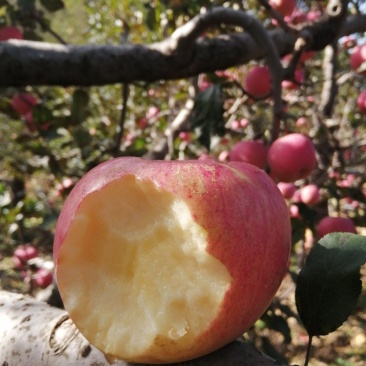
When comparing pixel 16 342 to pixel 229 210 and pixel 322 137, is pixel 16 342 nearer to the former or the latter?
pixel 229 210

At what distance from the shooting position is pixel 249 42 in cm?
125

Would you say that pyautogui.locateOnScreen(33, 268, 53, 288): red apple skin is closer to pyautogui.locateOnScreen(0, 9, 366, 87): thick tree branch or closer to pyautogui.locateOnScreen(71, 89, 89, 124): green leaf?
pyautogui.locateOnScreen(71, 89, 89, 124): green leaf

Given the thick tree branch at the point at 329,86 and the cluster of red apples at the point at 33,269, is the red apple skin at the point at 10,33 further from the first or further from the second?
the thick tree branch at the point at 329,86

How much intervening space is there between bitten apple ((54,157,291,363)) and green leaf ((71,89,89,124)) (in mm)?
1142

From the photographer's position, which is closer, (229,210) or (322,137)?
(229,210)

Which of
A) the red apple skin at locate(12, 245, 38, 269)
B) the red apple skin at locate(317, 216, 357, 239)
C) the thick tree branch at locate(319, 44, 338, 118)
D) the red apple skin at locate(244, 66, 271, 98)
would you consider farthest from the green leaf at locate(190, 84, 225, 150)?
the red apple skin at locate(12, 245, 38, 269)

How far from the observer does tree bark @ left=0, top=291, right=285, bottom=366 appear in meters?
0.47

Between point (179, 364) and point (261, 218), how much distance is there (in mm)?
198

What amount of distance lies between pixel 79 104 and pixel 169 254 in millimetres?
1217

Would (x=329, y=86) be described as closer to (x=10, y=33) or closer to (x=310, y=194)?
(x=310, y=194)

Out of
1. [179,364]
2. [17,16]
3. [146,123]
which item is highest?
[17,16]

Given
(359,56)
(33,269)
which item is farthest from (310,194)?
(33,269)

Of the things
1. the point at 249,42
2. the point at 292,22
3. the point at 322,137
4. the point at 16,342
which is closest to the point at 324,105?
the point at 322,137

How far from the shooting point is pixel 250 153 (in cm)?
115
